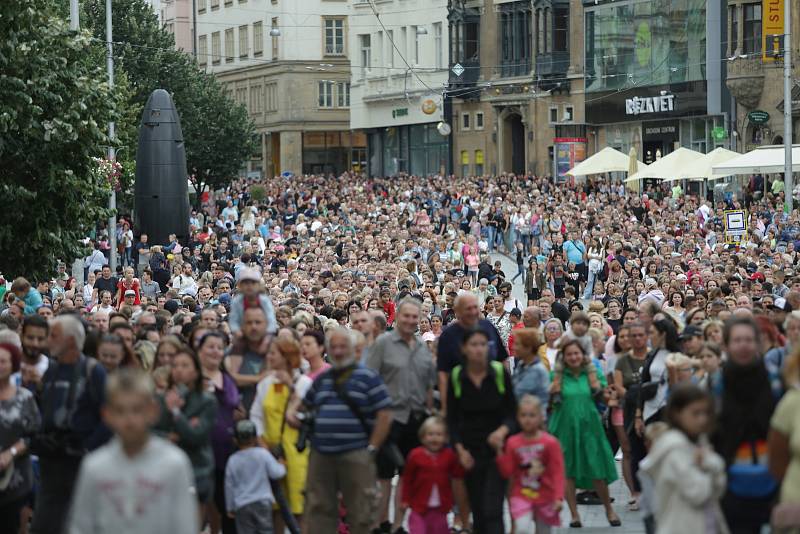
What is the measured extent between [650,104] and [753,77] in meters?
9.77

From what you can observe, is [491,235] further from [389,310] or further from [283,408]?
[283,408]

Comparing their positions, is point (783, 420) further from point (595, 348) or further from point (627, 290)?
point (627, 290)

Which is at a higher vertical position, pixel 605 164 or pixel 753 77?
pixel 753 77

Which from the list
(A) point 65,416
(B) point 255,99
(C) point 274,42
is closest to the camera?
(A) point 65,416

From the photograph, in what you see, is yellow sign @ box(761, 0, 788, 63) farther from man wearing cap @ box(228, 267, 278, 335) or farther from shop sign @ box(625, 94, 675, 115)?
man wearing cap @ box(228, 267, 278, 335)

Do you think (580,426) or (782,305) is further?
(782,305)

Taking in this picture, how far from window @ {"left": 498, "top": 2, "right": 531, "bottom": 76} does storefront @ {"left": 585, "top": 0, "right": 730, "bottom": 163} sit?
13.4 feet

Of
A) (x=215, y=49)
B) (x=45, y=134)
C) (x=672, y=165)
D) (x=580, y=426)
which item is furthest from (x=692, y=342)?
(x=215, y=49)

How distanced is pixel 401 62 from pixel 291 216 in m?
31.0

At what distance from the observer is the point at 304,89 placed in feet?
305

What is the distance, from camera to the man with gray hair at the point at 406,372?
12008 millimetres

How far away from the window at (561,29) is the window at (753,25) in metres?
16.0

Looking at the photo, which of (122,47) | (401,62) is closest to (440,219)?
(122,47)

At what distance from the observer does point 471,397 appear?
1116cm
